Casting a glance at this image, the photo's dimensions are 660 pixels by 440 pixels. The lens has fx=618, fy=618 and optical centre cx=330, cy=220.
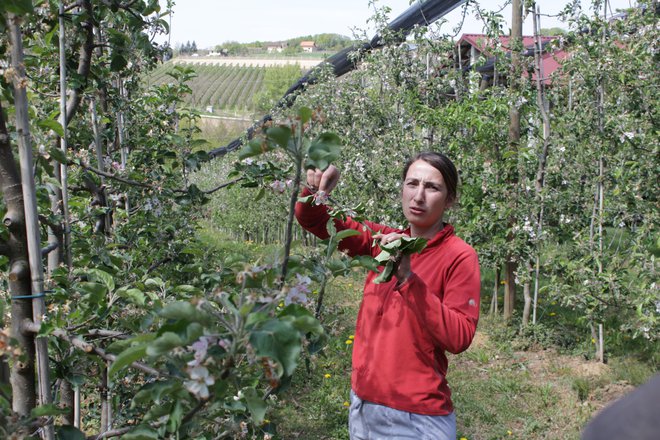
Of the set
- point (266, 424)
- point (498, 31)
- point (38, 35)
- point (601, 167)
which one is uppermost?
point (498, 31)

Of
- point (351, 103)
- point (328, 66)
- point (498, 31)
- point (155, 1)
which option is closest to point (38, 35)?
point (155, 1)

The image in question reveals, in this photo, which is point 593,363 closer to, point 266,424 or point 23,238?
point 266,424

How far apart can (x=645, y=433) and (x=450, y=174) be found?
5.25ft

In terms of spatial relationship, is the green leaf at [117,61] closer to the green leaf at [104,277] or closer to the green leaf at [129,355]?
the green leaf at [104,277]

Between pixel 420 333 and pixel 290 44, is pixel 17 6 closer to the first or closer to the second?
pixel 420 333

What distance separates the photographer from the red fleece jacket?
168 cm

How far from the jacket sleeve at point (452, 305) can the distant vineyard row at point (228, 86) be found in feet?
161

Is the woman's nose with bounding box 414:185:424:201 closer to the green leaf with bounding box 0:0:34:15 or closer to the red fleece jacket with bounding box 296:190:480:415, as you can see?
the red fleece jacket with bounding box 296:190:480:415

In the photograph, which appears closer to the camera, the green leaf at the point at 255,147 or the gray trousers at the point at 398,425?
the green leaf at the point at 255,147

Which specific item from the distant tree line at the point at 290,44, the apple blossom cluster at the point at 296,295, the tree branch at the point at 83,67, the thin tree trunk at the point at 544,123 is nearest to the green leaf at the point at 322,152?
the apple blossom cluster at the point at 296,295

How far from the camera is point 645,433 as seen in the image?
0.39m

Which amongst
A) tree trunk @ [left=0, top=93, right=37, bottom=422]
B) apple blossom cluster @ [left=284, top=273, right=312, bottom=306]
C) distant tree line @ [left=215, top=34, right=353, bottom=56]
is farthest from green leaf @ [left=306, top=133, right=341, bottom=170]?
distant tree line @ [left=215, top=34, right=353, bottom=56]

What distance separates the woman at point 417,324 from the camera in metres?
1.66

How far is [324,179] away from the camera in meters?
1.65
